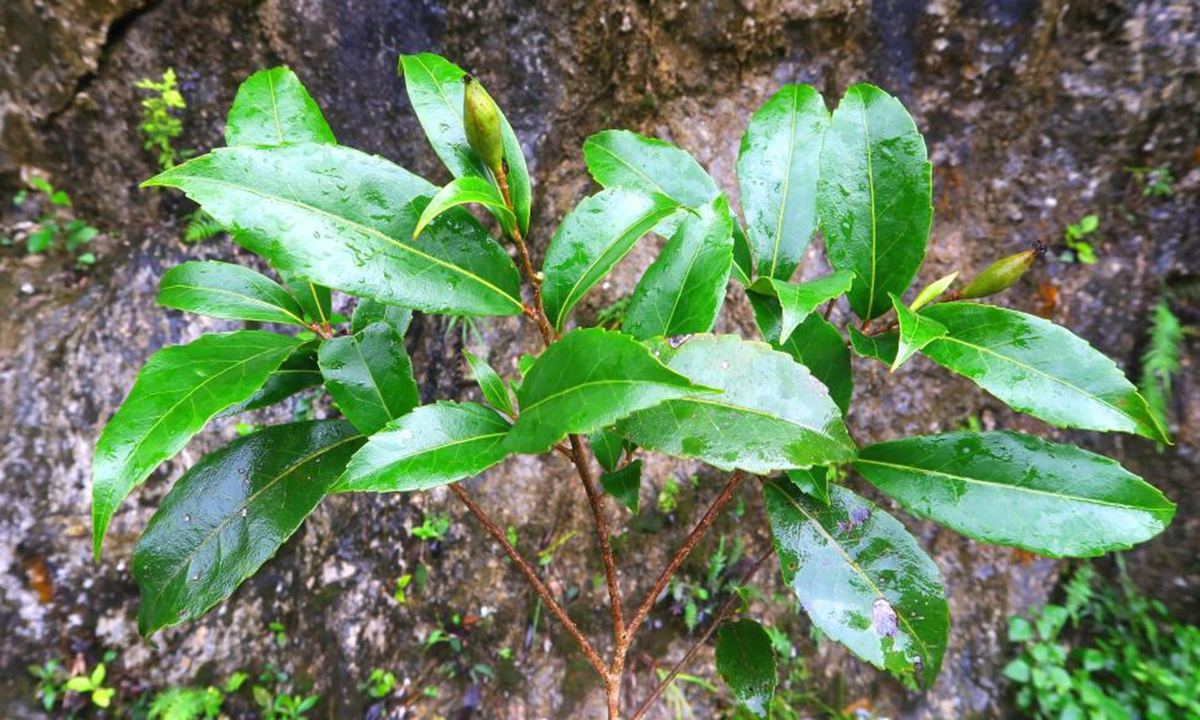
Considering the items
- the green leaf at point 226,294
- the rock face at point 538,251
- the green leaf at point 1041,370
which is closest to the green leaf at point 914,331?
the green leaf at point 1041,370

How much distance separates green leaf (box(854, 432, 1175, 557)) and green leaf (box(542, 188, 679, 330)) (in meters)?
0.60

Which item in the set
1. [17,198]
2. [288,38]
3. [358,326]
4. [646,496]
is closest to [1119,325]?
[646,496]

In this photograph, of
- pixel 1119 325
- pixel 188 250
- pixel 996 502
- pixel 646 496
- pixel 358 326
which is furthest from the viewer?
pixel 188 250

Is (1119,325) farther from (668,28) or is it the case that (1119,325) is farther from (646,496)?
(668,28)

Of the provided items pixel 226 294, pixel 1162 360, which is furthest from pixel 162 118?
pixel 1162 360

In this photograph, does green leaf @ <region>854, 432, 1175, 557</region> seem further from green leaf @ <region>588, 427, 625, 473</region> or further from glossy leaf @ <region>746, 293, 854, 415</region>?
green leaf @ <region>588, 427, 625, 473</region>

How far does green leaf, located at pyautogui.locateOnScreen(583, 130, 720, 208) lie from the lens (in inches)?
43.4

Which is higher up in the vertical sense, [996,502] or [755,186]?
[755,186]

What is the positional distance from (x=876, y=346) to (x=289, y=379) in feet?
3.45

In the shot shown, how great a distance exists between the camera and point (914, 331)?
85 centimetres

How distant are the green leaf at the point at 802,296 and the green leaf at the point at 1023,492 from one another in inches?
13.4

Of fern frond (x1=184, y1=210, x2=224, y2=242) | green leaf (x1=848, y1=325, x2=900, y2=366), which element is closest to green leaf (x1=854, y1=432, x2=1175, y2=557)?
green leaf (x1=848, y1=325, x2=900, y2=366)

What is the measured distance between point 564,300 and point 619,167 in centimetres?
39

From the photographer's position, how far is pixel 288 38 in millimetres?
2027
